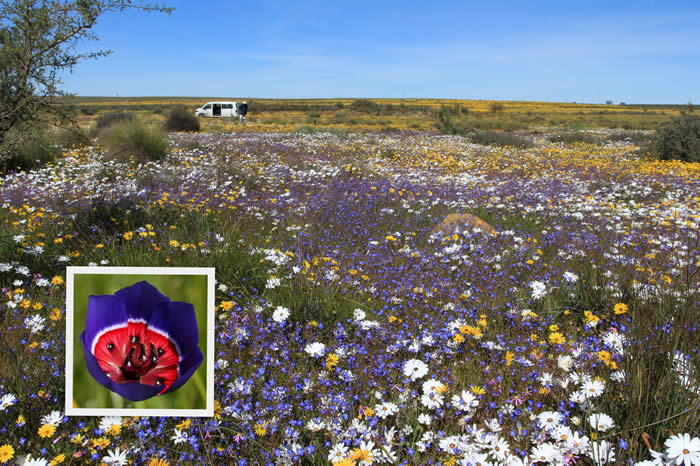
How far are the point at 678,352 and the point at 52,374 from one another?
3515 mm

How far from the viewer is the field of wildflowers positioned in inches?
75.9

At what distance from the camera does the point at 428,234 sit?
5.65 m

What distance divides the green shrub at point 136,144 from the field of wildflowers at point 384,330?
334 cm

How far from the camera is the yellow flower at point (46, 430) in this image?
1830 mm

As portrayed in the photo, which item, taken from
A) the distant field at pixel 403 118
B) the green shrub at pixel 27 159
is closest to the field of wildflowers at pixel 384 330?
the distant field at pixel 403 118

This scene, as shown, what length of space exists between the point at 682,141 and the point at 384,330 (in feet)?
56.1

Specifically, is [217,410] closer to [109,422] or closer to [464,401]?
[109,422]

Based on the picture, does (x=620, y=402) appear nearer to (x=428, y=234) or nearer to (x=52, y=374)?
(x=52, y=374)

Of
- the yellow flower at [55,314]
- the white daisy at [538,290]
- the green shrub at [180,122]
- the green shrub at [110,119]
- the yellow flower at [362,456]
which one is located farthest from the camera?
the green shrub at [180,122]

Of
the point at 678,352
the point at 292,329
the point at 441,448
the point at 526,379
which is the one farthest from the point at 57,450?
the point at 678,352

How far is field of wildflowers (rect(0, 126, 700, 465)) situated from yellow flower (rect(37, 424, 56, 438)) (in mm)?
42

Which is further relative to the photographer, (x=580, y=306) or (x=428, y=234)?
(x=428, y=234)

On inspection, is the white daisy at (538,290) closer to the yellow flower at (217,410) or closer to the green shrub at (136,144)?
the yellow flower at (217,410)

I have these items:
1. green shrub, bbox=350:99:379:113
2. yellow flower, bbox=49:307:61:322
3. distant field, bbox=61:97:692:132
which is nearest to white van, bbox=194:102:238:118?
distant field, bbox=61:97:692:132
